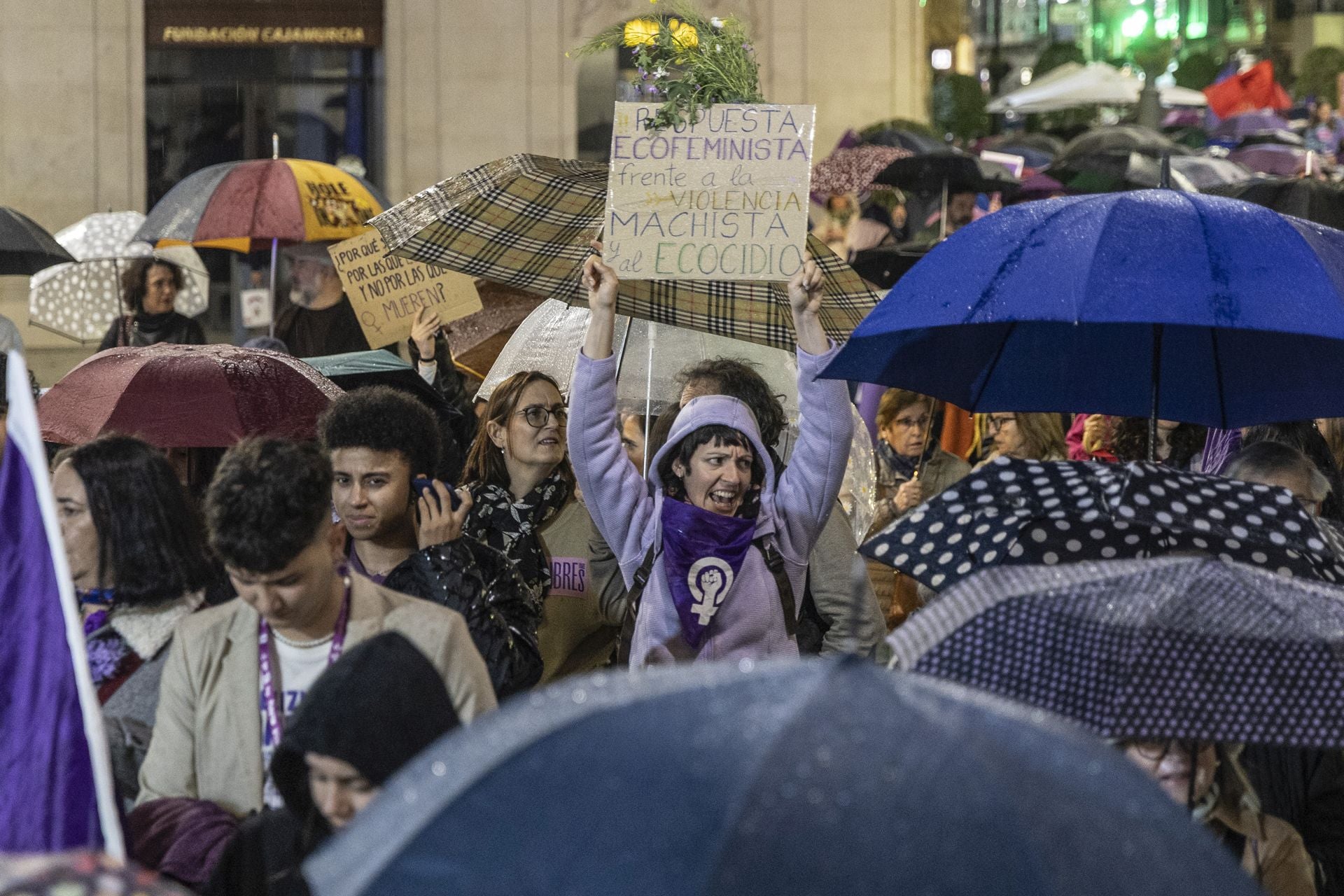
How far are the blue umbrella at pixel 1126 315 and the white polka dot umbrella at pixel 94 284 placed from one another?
772cm

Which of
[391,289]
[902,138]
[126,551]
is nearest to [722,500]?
[126,551]

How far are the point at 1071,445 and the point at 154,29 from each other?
1311 centimetres

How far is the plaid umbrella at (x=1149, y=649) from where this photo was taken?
3443mm

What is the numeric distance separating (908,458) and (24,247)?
4.77 meters

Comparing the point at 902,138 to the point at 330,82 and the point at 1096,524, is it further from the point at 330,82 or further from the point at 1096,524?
the point at 1096,524

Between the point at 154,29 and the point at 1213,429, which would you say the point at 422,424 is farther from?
the point at 154,29

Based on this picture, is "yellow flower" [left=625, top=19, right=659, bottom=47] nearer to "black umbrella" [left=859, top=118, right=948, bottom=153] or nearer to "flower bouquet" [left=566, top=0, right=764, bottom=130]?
"flower bouquet" [left=566, top=0, right=764, bottom=130]

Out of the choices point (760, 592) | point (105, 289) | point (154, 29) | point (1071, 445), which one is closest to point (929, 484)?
point (1071, 445)

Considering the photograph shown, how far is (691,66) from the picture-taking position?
5879 millimetres

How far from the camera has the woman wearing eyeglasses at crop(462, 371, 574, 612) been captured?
648 centimetres

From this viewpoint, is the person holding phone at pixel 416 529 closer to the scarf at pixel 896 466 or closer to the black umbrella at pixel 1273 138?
the scarf at pixel 896 466

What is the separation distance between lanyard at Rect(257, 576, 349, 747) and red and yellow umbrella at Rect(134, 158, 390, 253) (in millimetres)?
6581

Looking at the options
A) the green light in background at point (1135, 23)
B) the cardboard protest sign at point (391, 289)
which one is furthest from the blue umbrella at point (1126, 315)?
the green light in background at point (1135, 23)

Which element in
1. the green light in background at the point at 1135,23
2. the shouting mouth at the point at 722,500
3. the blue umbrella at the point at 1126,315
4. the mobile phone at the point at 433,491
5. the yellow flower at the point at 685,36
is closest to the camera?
the blue umbrella at the point at 1126,315
